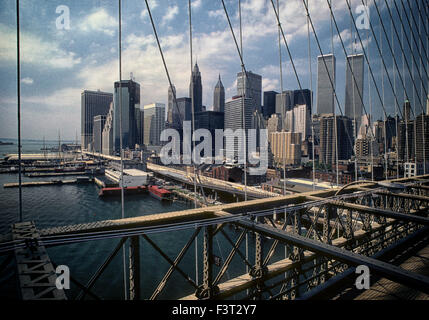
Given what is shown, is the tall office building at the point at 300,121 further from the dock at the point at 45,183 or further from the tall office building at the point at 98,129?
the dock at the point at 45,183

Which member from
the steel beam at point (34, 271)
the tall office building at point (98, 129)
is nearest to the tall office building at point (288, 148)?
the tall office building at point (98, 129)

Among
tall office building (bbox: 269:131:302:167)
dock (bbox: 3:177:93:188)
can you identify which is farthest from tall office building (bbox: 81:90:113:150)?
tall office building (bbox: 269:131:302:167)

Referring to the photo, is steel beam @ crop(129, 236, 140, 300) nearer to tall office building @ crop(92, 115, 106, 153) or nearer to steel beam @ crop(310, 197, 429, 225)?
steel beam @ crop(310, 197, 429, 225)

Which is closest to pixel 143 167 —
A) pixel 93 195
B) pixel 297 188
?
pixel 93 195

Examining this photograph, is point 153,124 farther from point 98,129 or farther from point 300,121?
point 300,121
